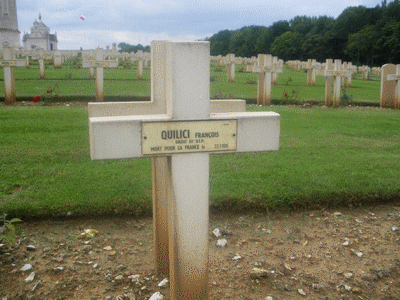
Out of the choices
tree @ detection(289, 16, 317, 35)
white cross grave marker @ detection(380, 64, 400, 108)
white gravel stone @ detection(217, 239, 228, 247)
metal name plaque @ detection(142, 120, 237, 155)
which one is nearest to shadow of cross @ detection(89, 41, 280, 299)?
metal name plaque @ detection(142, 120, 237, 155)

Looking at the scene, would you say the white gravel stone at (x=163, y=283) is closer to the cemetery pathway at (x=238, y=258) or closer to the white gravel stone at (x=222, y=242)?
the cemetery pathway at (x=238, y=258)

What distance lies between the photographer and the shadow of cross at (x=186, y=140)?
7.89 ft

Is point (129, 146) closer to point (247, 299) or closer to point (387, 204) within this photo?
point (247, 299)

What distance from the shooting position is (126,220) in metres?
4.16

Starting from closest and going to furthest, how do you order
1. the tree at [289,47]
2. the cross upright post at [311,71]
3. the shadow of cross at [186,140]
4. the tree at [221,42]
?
the shadow of cross at [186,140], the cross upright post at [311,71], the tree at [289,47], the tree at [221,42]

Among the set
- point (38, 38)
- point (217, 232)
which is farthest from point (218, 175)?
point (38, 38)

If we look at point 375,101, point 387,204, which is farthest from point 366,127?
point 375,101

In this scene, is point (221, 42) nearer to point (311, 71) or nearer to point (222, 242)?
point (311, 71)

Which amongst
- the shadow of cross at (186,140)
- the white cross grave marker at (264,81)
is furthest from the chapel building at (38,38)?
the shadow of cross at (186,140)

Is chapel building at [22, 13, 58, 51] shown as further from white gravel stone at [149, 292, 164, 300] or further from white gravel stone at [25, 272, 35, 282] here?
white gravel stone at [149, 292, 164, 300]

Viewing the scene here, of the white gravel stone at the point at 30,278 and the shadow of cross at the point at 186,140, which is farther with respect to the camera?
the white gravel stone at the point at 30,278

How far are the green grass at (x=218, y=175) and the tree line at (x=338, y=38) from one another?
160 ft

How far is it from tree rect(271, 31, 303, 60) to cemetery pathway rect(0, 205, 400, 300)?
6236cm

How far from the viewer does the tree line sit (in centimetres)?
5206
